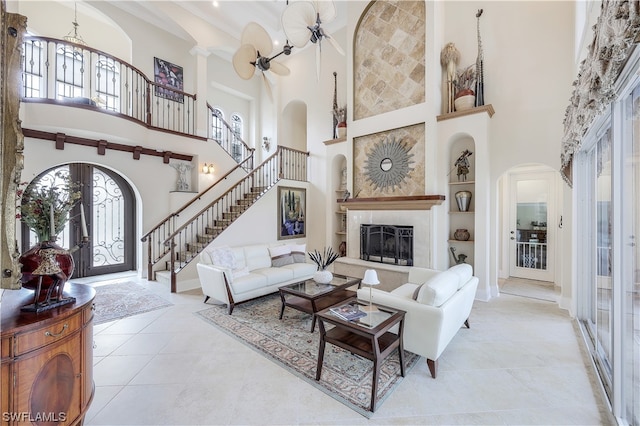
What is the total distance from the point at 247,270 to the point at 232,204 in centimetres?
333

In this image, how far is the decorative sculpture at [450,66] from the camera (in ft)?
17.3

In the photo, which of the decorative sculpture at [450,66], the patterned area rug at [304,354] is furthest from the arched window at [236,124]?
the patterned area rug at [304,354]

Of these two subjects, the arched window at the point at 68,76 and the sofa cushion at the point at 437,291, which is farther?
the arched window at the point at 68,76

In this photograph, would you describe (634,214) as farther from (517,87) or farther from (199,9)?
(199,9)

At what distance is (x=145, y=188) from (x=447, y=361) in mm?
7011

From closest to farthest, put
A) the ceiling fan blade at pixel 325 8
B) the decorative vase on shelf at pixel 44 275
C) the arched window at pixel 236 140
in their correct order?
the decorative vase on shelf at pixel 44 275 → the ceiling fan blade at pixel 325 8 → the arched window at pixel 236 140

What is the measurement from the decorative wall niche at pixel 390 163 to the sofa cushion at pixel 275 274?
259 centimetres

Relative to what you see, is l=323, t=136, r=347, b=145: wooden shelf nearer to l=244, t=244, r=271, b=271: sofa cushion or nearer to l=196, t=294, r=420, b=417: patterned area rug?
l=244, t=244, r=271, b=271: sofa cushion

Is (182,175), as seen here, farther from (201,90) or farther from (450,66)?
(450,66)

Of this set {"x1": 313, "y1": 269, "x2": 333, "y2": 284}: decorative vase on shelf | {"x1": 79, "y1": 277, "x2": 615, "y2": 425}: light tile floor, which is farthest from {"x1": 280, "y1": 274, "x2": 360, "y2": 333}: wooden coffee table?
{"x1": 79, "y1": 277, "x2": 615, "y2": 425}: light tile floor

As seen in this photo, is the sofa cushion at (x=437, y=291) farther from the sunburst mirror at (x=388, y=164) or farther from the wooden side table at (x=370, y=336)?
the sunburst mirror at (x=388, y=164)

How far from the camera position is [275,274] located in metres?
4.76

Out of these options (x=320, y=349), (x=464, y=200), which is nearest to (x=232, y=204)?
(x=464, y=200)

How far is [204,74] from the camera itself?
25.1ft
